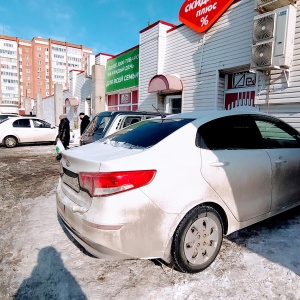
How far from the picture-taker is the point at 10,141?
12.4 meters

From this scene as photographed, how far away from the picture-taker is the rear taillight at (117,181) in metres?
2.01

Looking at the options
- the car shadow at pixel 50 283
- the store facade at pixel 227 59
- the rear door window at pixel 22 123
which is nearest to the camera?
the car shadow at pixel 50 283

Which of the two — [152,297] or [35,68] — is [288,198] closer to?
[152,297]

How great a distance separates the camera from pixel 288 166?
10.5ft

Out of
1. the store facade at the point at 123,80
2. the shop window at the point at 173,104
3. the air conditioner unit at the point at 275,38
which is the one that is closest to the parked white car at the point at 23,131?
the store facade at the point at 123,80

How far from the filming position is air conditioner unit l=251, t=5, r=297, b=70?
20.7 feet

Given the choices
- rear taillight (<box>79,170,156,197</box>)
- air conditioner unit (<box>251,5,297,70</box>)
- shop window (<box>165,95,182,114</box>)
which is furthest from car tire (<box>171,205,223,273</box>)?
shop window (<box>165,95,182,114</box>)

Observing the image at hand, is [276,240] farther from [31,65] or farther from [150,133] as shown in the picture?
[31,65]

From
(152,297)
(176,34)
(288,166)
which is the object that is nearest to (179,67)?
(176,34)

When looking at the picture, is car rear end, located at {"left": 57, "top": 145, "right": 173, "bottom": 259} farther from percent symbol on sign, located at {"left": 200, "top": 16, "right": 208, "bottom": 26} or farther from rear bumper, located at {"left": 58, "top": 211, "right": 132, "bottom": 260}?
percent symbol on sign, located at {"left": 200, "top": 16, "right": 208, "bottom": 26}

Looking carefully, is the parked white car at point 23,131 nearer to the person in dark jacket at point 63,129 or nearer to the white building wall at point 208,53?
the person in dark jacket at point 63,129

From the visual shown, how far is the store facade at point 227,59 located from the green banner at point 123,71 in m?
1.00

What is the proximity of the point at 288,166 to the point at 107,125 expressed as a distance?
147 inches

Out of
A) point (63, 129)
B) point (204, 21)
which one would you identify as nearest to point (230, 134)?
point (63, 129)
